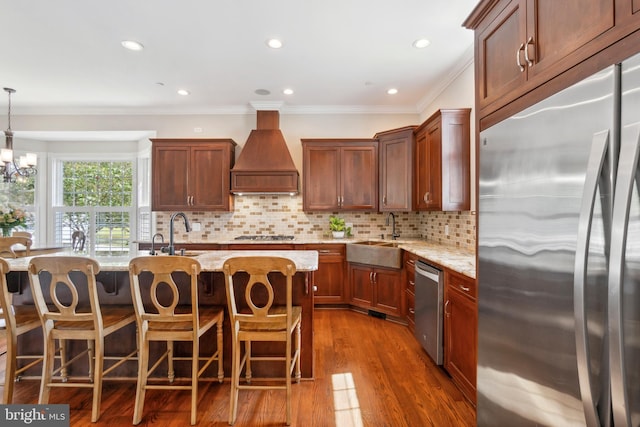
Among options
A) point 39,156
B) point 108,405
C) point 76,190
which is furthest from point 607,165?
point 39,156

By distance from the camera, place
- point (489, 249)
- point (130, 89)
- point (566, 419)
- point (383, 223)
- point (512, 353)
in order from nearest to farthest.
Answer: point (566, 419)
point (512, 353)
point (489, 249)
point (130, 89)
point (383, 223)

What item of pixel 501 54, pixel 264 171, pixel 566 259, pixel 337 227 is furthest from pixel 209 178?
pixel 566 259

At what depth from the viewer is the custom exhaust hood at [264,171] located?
4.30 meters

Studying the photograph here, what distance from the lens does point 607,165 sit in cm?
81

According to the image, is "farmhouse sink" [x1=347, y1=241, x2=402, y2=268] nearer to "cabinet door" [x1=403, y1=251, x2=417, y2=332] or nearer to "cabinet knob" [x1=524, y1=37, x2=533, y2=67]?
"cabinet door" [x1=403, y1=251, x2=417, y2=332]

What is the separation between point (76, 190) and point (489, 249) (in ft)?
20.8

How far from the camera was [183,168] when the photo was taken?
4355 mm

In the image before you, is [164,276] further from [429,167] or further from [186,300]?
[429,167]

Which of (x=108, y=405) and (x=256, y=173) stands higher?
(x=256, y=173)

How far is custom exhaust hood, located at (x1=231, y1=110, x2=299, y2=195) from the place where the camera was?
4.30 metres

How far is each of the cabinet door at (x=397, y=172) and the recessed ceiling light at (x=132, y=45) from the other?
292 centimetres

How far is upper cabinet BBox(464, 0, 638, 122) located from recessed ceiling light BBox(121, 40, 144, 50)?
2.86 metres

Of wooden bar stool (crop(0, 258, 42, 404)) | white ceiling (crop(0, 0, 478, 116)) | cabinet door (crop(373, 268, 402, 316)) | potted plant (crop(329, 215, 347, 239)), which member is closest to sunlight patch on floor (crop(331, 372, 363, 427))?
cabinet door (crop(373, 268, 402, 316))

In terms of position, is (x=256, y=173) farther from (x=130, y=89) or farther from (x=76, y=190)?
(x=76, y=190)
